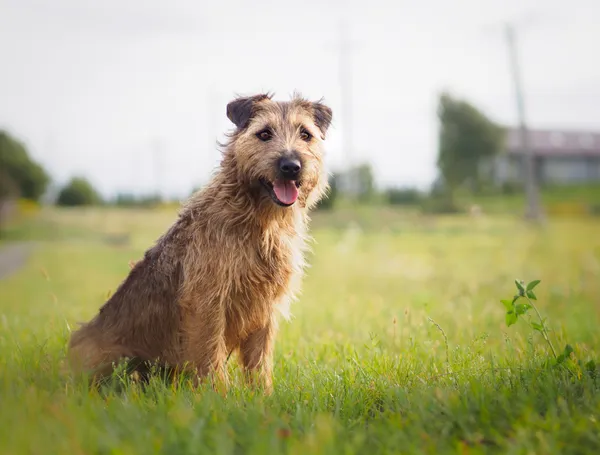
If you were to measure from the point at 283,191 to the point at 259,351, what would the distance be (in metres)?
1.34

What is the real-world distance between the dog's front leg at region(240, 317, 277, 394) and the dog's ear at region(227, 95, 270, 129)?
1656 millimetres

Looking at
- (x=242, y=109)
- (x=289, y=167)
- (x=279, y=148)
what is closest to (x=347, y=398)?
(x=289, y=167)

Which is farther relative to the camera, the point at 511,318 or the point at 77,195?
the point at 77,195

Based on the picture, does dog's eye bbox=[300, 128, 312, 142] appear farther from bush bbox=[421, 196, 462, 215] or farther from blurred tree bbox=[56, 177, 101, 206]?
blurred tree bbox=[56, 177, 101, 206]

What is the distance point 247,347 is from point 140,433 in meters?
1.68

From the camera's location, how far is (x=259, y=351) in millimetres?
4727

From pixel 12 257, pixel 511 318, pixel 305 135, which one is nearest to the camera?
pixel 511 318

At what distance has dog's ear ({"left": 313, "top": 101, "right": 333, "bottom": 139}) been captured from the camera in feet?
16.7

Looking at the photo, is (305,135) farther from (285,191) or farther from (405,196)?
(405,196)

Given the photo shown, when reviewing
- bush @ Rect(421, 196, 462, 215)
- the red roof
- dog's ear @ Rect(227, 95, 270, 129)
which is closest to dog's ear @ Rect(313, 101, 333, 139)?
dog's ear @ Rect(227, 95, 270, 129)

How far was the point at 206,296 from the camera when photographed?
14.5 feet

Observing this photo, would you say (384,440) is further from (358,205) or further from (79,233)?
(79,233)

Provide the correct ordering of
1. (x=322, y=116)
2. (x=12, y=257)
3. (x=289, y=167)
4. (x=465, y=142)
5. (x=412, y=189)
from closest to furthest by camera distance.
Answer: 1. (x=289, y=167)
2. (x=322, y=116)
3. (x=12, y=257)
4. (x=412, y=189)
5. (x=465, y=142)

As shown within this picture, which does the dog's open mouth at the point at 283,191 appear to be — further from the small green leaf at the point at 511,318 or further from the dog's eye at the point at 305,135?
the small green leaf at the point at 511,318
